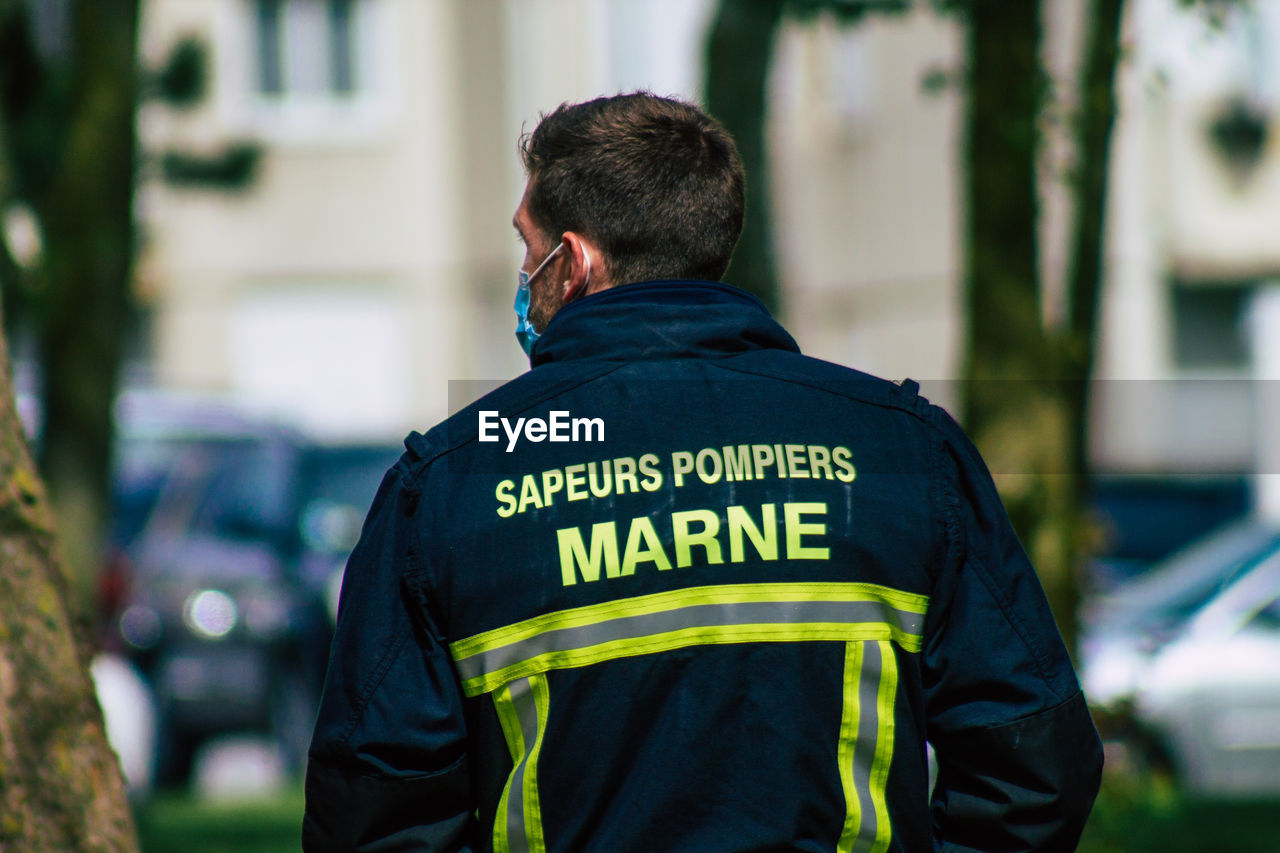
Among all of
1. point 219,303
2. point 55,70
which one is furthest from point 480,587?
point 219,303

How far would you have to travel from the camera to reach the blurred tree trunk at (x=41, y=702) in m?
2.33

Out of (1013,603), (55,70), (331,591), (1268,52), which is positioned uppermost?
(1268,52)

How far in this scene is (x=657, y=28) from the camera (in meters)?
19.0

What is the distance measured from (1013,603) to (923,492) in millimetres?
162

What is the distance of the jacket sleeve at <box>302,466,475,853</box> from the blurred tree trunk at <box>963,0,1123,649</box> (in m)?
3.06

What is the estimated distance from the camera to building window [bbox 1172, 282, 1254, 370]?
15664 millimetres

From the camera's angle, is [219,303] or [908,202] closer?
[908,202]

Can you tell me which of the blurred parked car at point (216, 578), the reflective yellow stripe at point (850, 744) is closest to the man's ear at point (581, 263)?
the reflective yellow stripe at point (850, 744)

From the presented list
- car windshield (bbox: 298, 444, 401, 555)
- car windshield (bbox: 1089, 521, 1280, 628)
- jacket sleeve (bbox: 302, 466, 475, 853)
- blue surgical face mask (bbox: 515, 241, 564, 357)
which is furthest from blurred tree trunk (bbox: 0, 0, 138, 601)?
car windshield (bbox: 1089, 521, 1280, 628)

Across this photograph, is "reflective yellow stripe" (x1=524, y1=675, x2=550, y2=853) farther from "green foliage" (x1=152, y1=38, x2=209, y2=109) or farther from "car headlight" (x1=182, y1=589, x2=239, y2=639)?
"green foliage" (x1=152, y1=38, x2=209, y2=109)

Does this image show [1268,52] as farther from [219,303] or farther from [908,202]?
[219,303]

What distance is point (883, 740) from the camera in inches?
73.9

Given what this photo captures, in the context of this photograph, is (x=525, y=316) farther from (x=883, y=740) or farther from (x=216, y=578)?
(x=216, y=578)

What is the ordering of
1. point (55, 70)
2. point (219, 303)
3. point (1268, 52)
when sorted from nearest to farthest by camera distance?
point (55, 70)
point (1268, 52)
point (219, 303)
